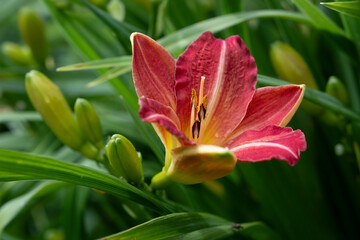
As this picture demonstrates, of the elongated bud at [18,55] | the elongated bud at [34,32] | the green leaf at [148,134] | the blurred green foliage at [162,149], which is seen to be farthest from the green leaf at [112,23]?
the elongated bud at [18,55]

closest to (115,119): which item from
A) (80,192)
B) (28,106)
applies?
(80,192)

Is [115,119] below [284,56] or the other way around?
below

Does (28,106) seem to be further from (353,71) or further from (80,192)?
(353,71)

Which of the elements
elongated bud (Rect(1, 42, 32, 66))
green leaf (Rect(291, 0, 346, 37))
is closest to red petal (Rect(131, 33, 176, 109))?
green leaf (Rect(291, 0, 346, 37))

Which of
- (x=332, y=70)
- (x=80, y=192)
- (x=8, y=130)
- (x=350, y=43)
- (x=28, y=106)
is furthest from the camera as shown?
(x=8, y=130)

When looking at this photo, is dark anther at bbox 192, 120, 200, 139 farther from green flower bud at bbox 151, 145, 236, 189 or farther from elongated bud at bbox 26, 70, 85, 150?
elongated bud at bbox 26, 70, 85, 150
